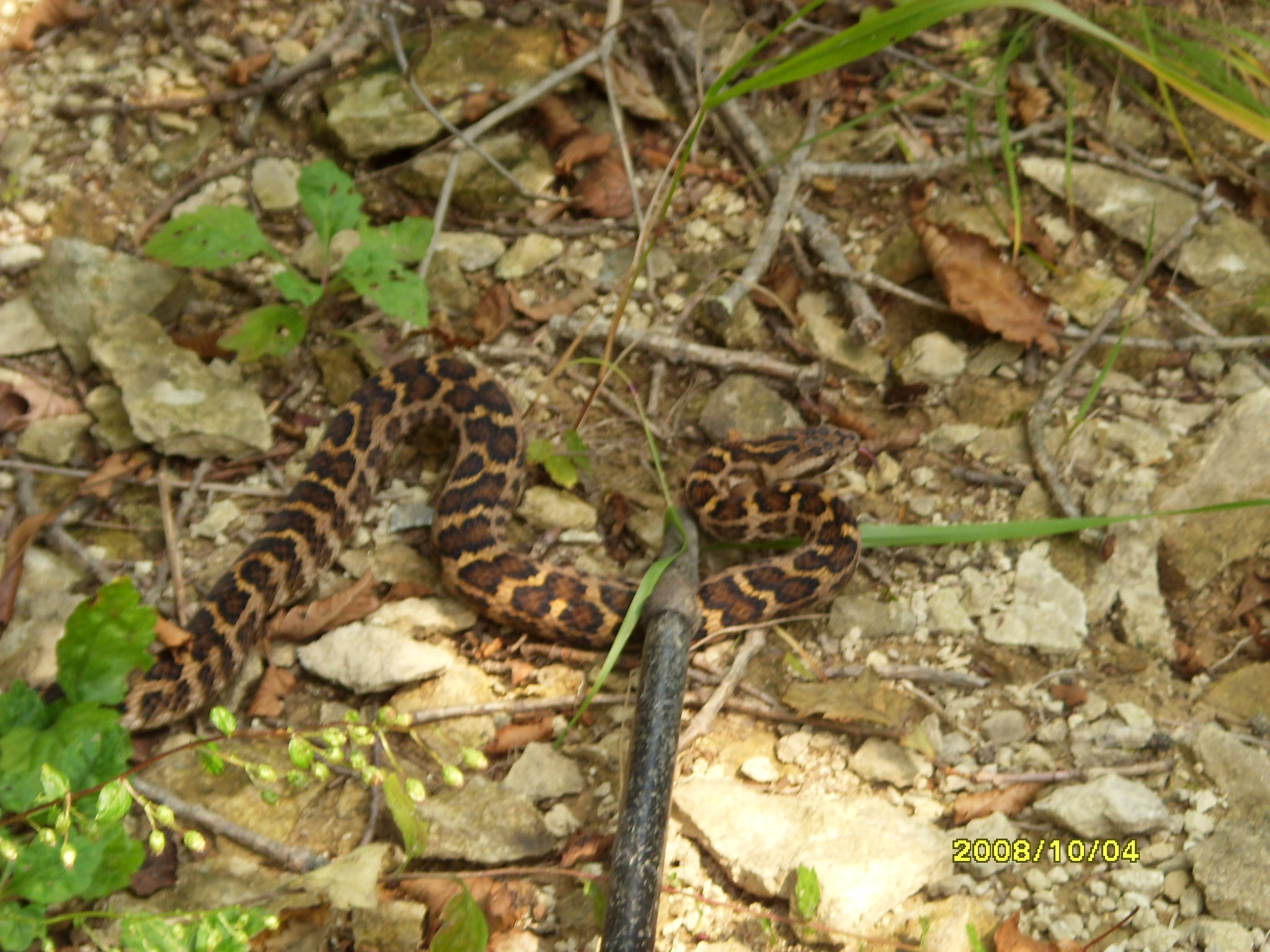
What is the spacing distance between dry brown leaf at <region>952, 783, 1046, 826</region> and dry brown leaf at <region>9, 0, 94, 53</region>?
6.28 metres

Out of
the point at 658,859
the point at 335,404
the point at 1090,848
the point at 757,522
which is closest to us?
the point at 658,859

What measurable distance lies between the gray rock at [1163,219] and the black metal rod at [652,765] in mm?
3178

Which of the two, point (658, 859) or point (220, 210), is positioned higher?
point (220, 210)

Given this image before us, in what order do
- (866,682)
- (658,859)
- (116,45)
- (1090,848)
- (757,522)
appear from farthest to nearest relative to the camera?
(116,45)
(757,522)
(866,682)
(1090,848)
(658,859)

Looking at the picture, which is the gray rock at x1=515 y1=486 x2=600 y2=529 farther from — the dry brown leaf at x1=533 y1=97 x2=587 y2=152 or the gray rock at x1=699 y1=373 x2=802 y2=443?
the dry brown leaf at x1=533 y1=97 x2=587 y2=152

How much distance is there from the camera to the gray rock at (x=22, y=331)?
512 cm

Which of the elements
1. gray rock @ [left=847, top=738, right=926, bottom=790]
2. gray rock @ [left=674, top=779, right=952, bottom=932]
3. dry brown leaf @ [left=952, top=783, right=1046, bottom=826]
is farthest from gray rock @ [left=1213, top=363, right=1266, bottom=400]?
gray rock @ [left=674, top=779, right=952, bottom=932]

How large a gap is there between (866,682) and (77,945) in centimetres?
298

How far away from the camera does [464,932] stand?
3123 millimetres

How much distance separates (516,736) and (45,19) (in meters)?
5.04

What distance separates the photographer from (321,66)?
605 cm

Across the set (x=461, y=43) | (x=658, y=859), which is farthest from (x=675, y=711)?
(x=461, y=43)

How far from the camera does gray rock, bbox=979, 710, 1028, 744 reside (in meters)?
4.03

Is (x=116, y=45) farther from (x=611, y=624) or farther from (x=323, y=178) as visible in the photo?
(x=611, y=624)
